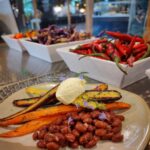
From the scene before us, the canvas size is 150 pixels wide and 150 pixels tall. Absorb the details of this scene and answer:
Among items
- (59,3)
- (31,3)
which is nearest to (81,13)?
(59,3)

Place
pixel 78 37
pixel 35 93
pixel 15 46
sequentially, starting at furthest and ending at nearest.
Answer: pixel 15 46, pixel 78 37, pixel 35 93

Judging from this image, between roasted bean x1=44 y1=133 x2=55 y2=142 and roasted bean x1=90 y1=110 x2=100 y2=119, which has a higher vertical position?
roasted bean x1=90 y1=110 x2=100 y2=119

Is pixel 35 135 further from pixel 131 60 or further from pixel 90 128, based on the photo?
pixel 131 60

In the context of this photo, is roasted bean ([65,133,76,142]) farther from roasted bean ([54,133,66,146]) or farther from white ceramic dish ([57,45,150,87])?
white ceramic dish ([57,45,150,87])

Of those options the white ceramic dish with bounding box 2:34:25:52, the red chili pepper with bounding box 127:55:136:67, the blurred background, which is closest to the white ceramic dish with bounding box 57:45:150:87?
the red chili pepper with bounding box 127:55:136:67

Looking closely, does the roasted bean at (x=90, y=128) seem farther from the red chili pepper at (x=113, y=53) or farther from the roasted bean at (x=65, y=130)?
the red chili pepper at (x=113, y=53)

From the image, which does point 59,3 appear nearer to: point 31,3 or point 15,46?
point 31,3

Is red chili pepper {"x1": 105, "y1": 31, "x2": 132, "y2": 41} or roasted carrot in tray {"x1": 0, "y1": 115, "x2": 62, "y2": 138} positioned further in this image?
red chili pepper {"x1": 105, "y1": 31, "x2": 132, "y2": 41}
